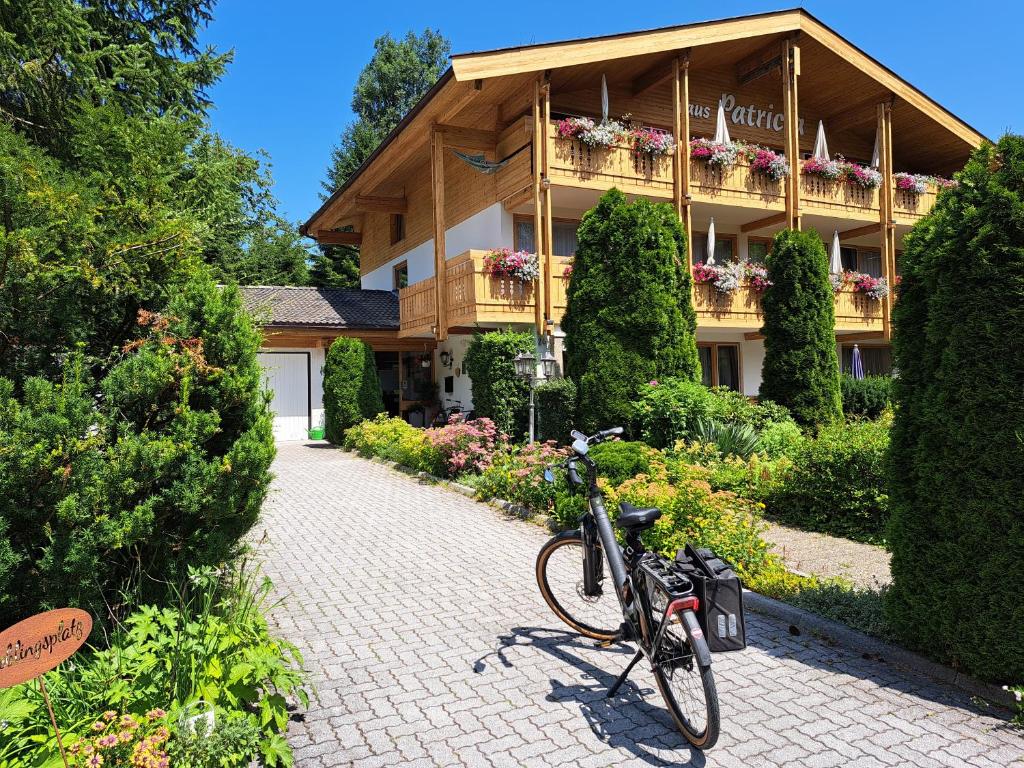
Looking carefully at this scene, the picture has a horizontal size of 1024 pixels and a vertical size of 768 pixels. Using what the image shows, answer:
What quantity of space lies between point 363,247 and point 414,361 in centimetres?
754

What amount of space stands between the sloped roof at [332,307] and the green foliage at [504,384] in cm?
807

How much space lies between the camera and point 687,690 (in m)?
3.13

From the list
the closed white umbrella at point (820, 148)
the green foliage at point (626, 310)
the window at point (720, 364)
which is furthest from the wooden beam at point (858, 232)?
the green foliage at point (626, 310)

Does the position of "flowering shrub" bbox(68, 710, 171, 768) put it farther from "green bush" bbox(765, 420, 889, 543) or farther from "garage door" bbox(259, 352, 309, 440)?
"garage door" bbox(259, 352, 309, 440)

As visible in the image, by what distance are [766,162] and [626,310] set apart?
922 centimetres

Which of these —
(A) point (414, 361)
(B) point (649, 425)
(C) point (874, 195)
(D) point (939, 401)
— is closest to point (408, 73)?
(A) point (414, 361)

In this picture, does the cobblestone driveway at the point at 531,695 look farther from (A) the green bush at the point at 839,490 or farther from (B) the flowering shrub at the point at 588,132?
(B) the flowering shrub at the point at 588,132

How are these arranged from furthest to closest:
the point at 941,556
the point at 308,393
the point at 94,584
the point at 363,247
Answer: the point at 363,247 → the point at 308,393 → the point at 941,556 → the point at 94,584

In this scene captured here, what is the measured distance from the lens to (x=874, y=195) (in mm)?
18406

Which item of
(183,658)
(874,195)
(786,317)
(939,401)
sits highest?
(874,195)

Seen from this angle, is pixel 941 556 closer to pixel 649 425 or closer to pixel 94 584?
pixel 94 584

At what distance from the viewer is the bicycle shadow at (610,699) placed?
3025mm

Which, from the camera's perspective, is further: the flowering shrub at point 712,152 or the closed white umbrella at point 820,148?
the closed white umbrella at point 820,148

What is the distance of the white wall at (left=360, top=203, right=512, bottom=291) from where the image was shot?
15.5 metres
